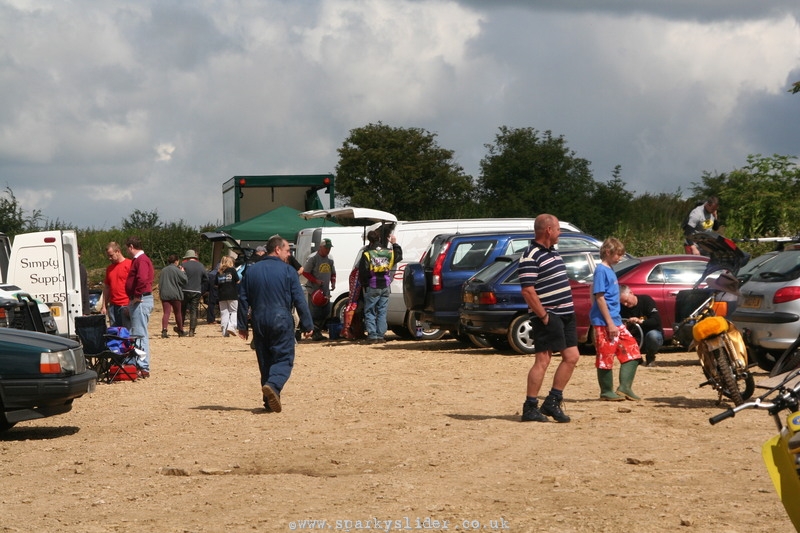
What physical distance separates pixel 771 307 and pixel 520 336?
16.3 feet

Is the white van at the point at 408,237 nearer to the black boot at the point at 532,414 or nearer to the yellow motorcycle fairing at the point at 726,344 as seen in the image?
the yellow motorcycle fairing at the point at 726,344

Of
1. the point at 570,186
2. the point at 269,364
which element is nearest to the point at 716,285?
the point at 269,364

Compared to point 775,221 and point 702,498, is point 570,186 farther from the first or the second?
point 702,498

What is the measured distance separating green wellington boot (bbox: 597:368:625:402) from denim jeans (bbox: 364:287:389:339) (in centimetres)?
910

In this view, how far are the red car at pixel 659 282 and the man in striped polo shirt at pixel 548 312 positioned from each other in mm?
6490

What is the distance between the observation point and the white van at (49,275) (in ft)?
59.6

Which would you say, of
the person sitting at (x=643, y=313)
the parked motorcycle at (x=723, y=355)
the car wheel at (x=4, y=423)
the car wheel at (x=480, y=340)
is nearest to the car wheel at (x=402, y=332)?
the car wheel at (x=480, y=340)

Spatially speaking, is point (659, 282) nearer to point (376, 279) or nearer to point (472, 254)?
point (472, 254)

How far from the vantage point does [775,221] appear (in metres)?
29.2

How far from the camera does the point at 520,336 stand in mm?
18203

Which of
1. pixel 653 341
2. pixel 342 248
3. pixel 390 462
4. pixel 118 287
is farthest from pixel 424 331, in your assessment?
pixel 390 462

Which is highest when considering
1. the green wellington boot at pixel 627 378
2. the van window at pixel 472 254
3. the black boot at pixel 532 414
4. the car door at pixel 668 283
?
the van window at pixel 472 254

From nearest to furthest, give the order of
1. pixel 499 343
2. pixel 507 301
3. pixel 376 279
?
pixel 507 301
pixel 499 343
pixel 376 279

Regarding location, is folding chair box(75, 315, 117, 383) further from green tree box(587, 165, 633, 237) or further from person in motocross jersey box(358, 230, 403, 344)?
green tree box(587, 165, 633, 237)
